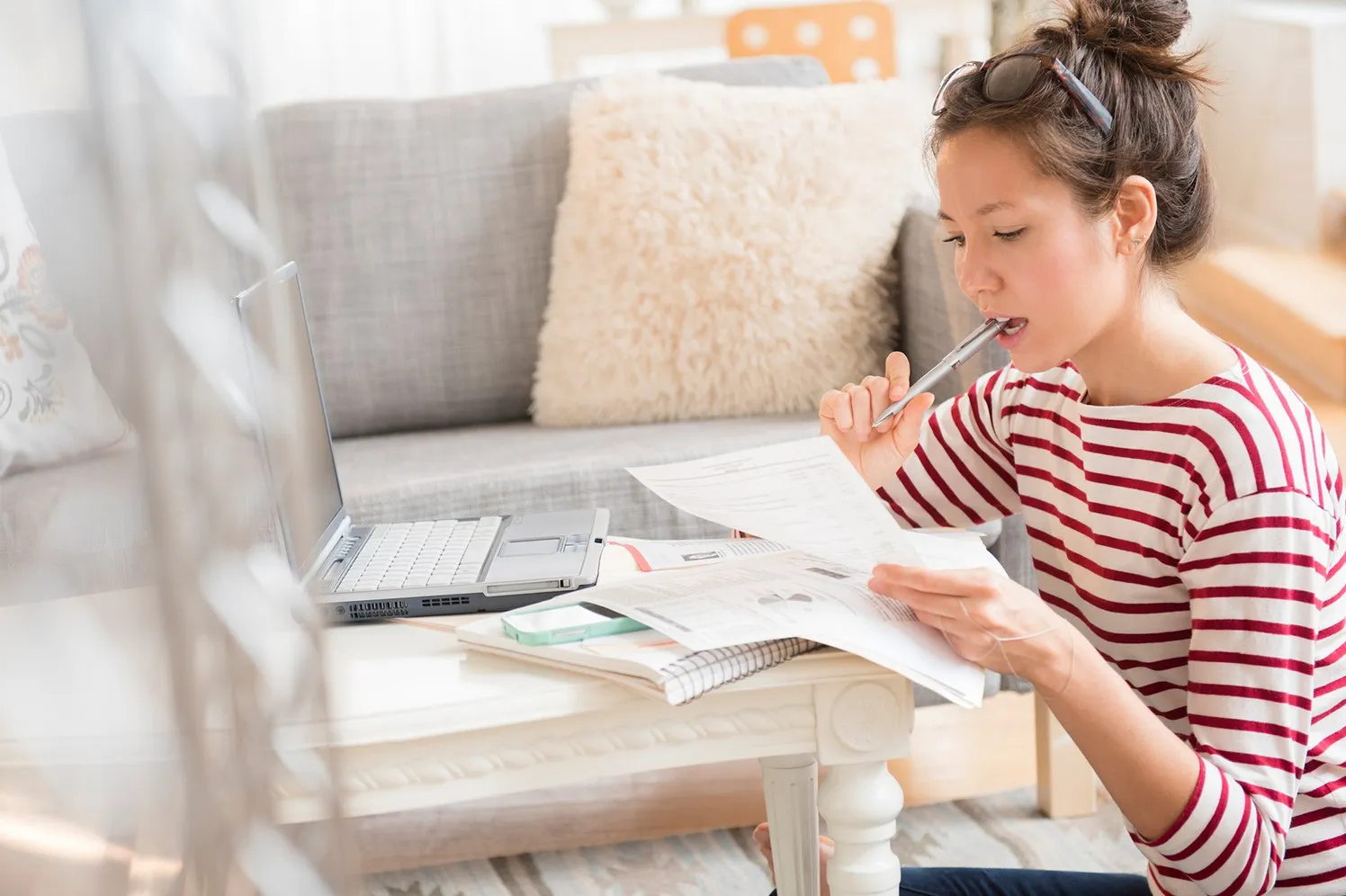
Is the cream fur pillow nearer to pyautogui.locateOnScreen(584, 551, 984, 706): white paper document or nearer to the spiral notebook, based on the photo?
pyautogui.locateOnScreen(584, 551, 984, 706): white paper document

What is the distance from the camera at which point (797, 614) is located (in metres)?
0.80

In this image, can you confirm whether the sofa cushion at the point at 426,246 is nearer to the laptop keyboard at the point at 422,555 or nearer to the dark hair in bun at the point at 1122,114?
the laptop keyboard at the point at 422,555

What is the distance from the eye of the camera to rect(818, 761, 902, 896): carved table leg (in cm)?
82

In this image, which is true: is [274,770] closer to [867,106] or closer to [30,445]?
[30,445]

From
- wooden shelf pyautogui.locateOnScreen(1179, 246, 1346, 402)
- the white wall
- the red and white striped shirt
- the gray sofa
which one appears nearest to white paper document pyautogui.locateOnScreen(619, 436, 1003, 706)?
the red and white striped shirt

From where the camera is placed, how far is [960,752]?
1746 mm

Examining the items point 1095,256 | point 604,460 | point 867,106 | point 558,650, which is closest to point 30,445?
point 558,650

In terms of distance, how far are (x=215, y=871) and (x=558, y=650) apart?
0.62 meters

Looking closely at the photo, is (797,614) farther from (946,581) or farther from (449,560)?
(449,560)

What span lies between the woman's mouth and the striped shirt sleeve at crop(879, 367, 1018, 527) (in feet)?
0.58

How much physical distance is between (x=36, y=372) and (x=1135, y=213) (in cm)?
87

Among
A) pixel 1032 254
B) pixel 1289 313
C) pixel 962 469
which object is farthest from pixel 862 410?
pixel 1289 313

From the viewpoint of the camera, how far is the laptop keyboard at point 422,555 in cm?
96

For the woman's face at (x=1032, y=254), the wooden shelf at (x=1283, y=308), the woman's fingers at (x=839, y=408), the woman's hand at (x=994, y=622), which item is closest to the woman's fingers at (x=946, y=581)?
the woman's hand at (x=994, y=622)
